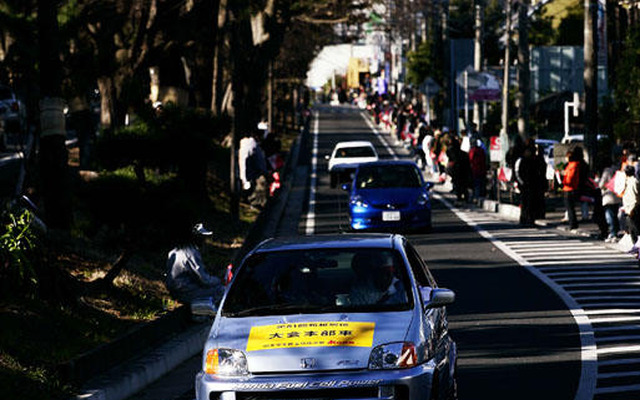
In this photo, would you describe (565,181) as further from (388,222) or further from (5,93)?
(5,93)

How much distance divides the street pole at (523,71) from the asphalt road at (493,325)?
7207 mm

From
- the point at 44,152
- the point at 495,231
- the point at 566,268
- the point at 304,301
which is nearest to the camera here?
the point at 304,301

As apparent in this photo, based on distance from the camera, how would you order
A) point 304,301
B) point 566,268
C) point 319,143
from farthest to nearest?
point 319,143, point 566,268, point 304,301

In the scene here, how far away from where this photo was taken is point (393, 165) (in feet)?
101

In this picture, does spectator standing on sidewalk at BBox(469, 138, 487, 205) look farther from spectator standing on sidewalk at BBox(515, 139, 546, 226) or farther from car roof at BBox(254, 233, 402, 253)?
car roof at BBox(254, 233, 402, 253)

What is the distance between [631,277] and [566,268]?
4.77 ft

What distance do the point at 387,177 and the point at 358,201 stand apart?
1.44 metres

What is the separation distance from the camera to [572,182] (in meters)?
28.5

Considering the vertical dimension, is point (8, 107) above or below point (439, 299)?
above

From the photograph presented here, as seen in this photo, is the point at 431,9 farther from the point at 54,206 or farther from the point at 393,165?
the point at 54,206

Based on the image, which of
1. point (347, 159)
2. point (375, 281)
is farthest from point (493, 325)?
point (347, 159)

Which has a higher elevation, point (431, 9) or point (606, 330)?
point (431, 9)

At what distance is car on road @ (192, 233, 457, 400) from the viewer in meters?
8.82

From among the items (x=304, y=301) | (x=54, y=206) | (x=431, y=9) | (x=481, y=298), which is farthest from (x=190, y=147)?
(x=431, y=9)
